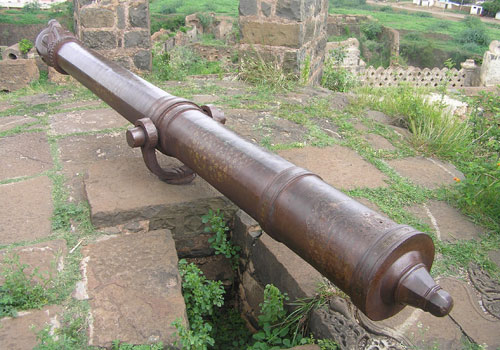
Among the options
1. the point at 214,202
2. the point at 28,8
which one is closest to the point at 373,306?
the point at 214,202

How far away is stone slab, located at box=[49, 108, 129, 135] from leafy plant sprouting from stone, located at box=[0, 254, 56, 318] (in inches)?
73.2

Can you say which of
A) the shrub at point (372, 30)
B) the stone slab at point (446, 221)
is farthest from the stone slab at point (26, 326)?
the shrub at point (372, 30)

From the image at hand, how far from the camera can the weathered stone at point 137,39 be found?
205 inches

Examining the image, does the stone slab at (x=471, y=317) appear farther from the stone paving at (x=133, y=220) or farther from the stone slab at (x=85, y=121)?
the stone slab at (x=85, y=121)

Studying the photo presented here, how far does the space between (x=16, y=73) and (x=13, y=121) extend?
10982 mm

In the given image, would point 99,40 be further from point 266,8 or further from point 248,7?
point 266,8

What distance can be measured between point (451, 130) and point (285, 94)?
1.73 m

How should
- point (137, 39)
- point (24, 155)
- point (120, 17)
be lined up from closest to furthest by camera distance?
point (24, 155), point (120, 17), point (137, 39)

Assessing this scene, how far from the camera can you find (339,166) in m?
3.23

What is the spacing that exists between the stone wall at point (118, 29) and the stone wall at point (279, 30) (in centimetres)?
119

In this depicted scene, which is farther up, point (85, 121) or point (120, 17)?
point (120, 17)

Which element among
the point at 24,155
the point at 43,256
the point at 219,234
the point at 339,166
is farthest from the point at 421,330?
the point at 24,155

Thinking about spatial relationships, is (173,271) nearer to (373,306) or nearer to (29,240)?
(29,240)

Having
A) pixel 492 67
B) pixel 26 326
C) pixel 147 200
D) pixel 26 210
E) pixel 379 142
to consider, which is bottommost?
pixel 492 67
